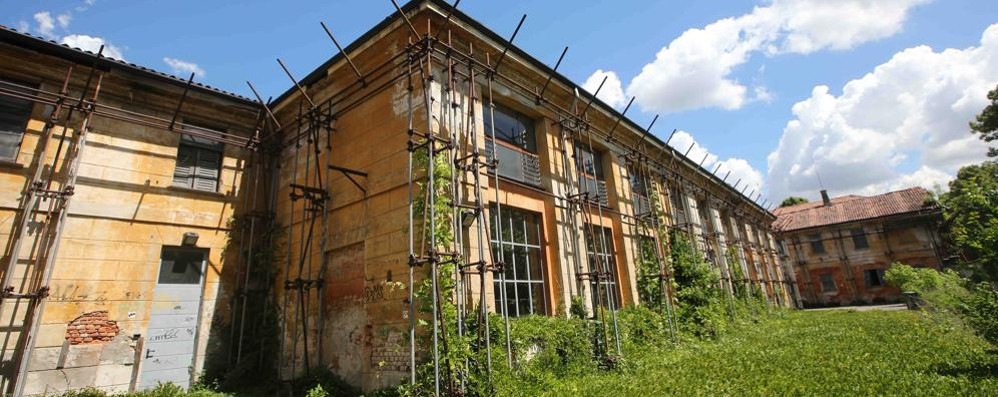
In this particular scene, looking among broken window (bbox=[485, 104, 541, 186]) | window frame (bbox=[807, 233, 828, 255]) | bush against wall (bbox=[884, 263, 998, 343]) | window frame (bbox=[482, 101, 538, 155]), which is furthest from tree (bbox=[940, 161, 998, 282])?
window frame (bbox=[807, 233, 828, 255])

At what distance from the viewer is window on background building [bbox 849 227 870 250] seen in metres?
31.0

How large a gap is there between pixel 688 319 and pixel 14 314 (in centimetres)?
1354

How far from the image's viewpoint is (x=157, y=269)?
29.0ft

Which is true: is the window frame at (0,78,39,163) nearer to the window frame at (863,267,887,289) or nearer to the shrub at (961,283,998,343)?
the shrub at (961,283,998,343)

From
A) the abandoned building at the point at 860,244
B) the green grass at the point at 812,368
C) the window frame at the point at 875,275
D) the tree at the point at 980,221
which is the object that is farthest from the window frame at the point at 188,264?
the window frame at the point at 875,275

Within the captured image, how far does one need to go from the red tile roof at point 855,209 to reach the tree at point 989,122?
6485mm

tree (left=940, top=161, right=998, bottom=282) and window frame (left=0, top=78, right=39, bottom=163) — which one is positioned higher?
window frame (left=0, top=78, right=39, bottom=163)

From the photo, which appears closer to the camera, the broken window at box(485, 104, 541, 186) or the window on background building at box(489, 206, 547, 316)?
the window on background building at box(489, 206, 547, 316)

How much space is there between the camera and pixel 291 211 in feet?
30.5

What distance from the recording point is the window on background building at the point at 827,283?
104 ft

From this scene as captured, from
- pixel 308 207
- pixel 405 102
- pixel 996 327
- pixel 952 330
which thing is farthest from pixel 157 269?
pixel 952 330

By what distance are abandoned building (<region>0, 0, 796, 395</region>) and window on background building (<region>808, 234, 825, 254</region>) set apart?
2973cm

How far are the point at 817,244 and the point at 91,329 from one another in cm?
4026

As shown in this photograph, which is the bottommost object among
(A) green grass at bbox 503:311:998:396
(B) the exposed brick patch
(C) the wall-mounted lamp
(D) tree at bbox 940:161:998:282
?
(A) green grass at bbox 503:311:998:396
